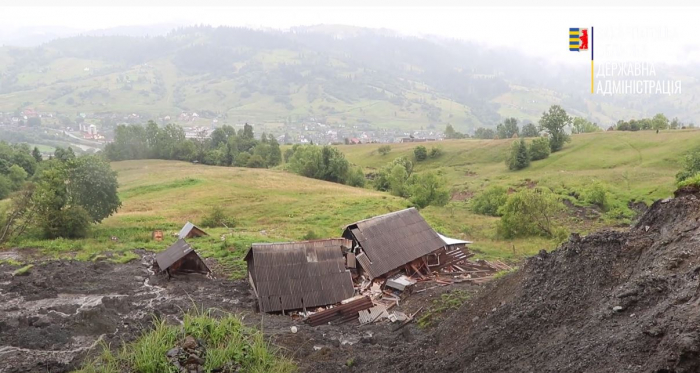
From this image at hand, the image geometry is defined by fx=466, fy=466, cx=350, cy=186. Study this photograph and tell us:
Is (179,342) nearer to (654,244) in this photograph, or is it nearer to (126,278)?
(654,244)

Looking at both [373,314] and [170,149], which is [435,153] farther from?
[373,314]

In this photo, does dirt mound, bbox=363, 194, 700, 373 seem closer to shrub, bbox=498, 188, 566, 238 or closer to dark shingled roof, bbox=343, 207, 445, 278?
dark shingled roof, bbox=343, 207, 445, 278

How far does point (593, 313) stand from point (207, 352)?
10.4 m

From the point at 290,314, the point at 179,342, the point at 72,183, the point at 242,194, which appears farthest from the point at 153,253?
the point at 242,194

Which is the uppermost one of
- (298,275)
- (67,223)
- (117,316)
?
(67,223)

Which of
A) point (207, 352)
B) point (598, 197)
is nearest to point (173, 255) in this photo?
point (207, 352)

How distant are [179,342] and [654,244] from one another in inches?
559

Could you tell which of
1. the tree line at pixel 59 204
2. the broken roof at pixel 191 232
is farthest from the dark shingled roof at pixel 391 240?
the tree line at pixel 59 204

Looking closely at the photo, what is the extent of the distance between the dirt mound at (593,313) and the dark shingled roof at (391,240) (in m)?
10.7

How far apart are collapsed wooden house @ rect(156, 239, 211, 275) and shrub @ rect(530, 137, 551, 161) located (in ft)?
229

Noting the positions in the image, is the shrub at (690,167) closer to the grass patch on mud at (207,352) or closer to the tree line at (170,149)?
the grass patch on mud at (207,352)

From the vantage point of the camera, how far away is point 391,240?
30.0 meters

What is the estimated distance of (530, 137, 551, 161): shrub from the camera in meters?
84.6

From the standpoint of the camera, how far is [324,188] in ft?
221
